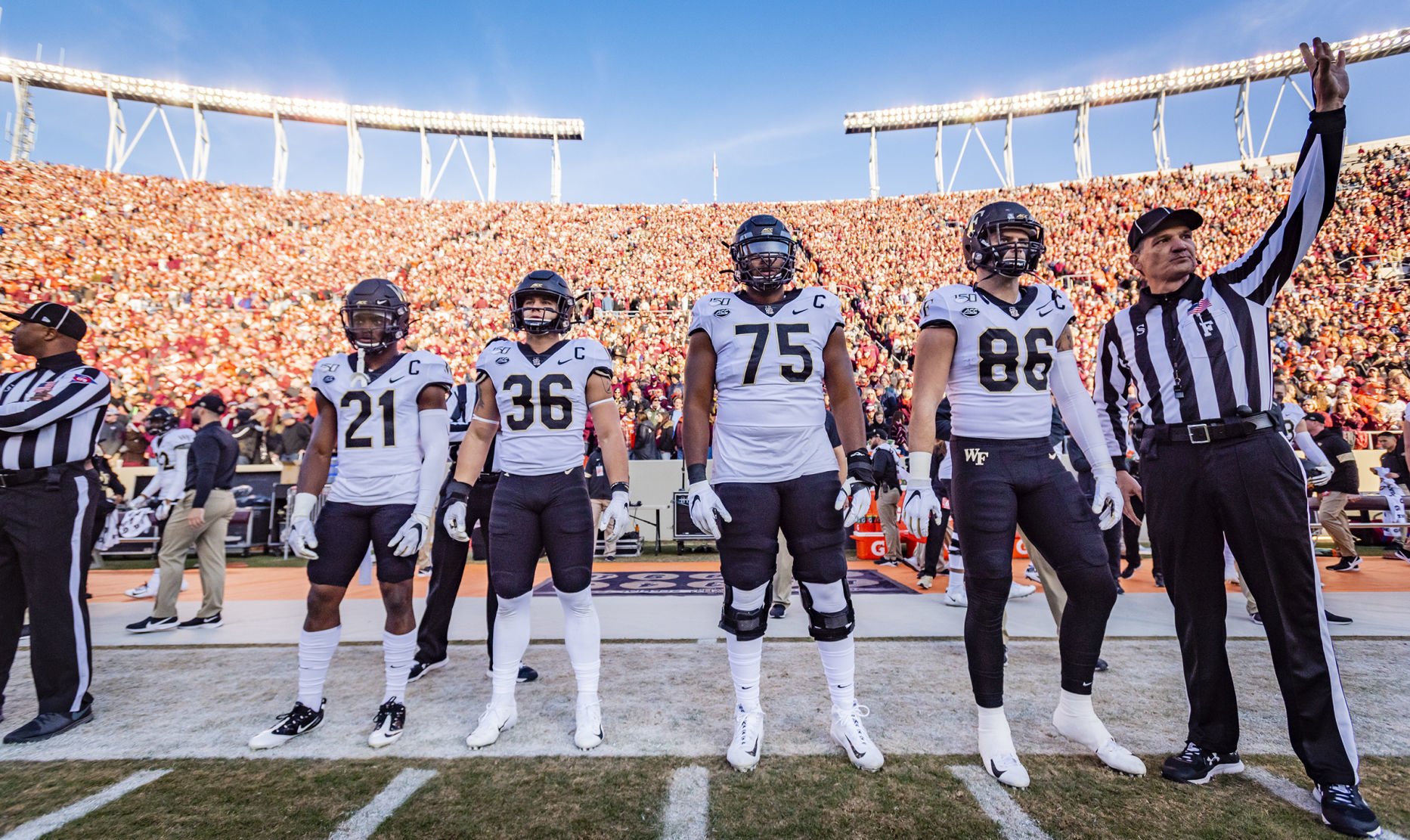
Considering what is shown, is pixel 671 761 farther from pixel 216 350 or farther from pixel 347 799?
pixel 216 350

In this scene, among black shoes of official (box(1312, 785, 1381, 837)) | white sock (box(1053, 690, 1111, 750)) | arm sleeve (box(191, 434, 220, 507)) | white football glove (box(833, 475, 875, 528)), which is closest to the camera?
black shoes of official (box(1312, 785, 1381, 837))

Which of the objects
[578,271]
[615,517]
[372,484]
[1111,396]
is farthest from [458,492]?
[578,271]

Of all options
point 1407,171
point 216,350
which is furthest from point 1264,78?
point 216,350

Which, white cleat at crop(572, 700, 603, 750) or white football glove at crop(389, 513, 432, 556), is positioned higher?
white football glove at crop(389, 513, 432, 556)

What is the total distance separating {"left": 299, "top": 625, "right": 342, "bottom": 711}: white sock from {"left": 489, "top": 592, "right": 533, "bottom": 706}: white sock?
86 centimetres

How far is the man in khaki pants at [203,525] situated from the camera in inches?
231

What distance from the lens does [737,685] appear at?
10.2ft

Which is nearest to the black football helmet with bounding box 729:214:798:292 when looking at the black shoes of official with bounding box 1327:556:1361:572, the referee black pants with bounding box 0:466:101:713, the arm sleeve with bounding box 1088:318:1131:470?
the arm sleeve with bounding box 1088:318:1131:470

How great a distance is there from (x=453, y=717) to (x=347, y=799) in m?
0.94

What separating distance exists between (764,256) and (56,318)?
418 centimetres

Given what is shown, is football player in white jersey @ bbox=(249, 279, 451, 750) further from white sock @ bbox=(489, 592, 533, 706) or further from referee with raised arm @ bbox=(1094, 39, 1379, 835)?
referee with raised arm @ bbox=(1094, 39, 1379, 835)

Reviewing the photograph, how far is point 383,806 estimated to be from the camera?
2.52 metres

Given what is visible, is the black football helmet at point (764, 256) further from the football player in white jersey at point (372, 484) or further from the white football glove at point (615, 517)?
the football player in white jersey at point (372, 484)

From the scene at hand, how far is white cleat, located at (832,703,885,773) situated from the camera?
2.81 m
